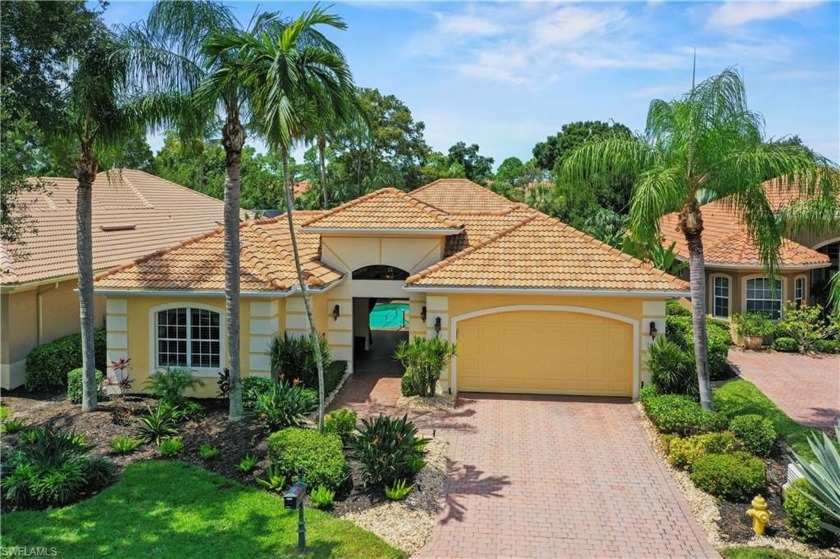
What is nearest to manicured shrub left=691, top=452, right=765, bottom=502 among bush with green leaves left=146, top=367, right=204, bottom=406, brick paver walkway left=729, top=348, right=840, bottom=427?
brick paver walkway left=729, top=348, right=840, bottom=427

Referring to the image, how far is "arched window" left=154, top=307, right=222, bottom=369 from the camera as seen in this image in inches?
611

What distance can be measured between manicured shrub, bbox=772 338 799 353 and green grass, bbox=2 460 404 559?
59.3 feet

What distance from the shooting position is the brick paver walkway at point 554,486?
902cm

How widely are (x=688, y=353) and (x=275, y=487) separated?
10.7 m

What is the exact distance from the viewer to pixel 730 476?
10.1m

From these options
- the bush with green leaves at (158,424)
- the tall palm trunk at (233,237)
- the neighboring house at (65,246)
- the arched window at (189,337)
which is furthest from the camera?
the neighboring house at (65,246)

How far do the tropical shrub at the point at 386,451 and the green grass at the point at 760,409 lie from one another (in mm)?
7027

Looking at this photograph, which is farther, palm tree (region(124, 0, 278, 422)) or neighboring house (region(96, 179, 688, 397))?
neighboring house (region(96, 179, 688, 397))

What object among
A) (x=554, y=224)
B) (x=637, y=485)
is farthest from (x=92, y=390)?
(x=554, y=224)

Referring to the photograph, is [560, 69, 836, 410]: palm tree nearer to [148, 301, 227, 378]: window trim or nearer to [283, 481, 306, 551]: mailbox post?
[283, 481, 306, 551]: mailbox post

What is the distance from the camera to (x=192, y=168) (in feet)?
189

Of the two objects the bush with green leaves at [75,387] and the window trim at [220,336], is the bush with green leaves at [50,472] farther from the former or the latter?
the window trim at [220,336]

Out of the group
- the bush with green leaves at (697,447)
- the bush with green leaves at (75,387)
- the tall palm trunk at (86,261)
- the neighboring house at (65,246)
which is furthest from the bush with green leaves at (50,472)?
the bush with green leaves at (697,447)

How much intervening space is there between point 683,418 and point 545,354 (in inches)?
167
